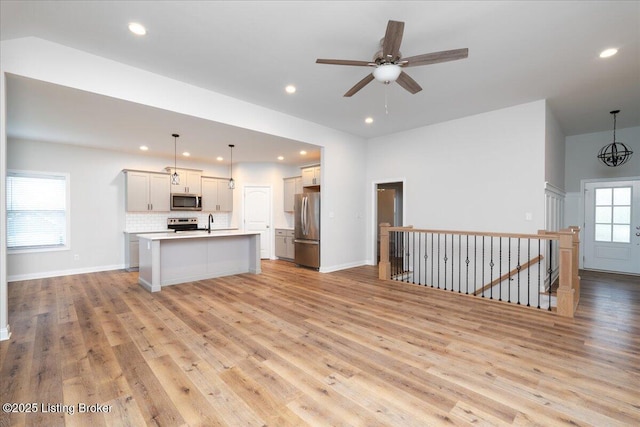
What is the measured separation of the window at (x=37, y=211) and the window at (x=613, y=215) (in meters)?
11.7

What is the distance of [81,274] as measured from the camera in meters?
5.95

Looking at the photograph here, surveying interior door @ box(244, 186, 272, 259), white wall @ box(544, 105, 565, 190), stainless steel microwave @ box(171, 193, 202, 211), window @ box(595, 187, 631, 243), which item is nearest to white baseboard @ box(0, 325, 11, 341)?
stainless steel microwave @ box(171, 193, 202, 211)

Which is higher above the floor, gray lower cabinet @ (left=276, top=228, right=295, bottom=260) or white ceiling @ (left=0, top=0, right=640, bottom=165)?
white ceiling @ (left=0, top=0, right=640, bottom=165)

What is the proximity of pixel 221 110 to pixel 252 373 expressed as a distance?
3724 millimetres

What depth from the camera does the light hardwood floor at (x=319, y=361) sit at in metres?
1.81

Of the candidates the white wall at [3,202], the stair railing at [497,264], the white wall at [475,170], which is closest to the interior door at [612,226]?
the stair railing at [497,264]

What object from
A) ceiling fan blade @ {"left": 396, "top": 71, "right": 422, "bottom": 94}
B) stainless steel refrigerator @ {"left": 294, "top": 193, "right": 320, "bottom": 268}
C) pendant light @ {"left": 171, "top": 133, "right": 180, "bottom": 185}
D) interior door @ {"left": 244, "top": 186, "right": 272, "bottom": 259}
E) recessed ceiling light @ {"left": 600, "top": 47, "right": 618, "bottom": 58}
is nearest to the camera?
ceiling fan blade @ {"left": 396, "top": 71, "right": 422, "bottom": 94}

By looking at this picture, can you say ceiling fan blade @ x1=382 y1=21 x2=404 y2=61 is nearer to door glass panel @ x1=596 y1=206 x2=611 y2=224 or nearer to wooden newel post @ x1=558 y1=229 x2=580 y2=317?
wooden newel post @ x1=558 y1=229 x2=580 y2=317

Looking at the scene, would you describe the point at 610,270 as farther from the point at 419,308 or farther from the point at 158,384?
the point at 158,384

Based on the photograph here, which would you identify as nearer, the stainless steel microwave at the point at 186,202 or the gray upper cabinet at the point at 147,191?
the gray upper cabinet at the point at 147,191

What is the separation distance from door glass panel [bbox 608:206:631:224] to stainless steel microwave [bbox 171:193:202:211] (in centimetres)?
976

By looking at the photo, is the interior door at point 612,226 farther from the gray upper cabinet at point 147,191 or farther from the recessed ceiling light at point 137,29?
the gray upper cabinet at point 147,191

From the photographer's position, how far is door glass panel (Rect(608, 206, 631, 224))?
19.9 ft

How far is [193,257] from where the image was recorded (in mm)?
5289
